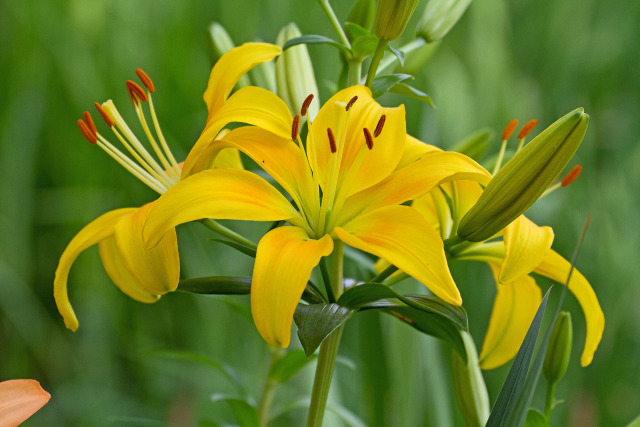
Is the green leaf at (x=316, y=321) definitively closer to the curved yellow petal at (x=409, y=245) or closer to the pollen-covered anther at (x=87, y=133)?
the curved yellow petal at (x=409, y=245)

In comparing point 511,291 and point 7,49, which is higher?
point 7,49

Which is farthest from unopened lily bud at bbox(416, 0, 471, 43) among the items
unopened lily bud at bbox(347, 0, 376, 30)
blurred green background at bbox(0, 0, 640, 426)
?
blurred green background at bbox(0, 0, 640, 426)

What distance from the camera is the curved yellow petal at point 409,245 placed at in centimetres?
26

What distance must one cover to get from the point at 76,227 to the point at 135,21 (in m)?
0.38

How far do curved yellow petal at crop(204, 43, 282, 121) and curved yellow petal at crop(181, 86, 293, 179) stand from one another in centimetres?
1

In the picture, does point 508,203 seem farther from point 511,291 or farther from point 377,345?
point 377,345

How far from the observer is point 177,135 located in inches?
43.3

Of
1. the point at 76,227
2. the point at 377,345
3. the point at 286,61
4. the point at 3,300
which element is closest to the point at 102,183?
the point at 76,227

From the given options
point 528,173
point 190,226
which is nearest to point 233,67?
point 528,173

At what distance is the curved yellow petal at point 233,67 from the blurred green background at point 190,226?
0.49 m

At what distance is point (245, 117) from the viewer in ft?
0.99

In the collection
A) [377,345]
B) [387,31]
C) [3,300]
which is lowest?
[3,300]

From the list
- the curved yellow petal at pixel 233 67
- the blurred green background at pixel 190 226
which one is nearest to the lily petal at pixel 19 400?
the curved yellow petal at pixel 233 67

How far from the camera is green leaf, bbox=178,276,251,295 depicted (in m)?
0.31
